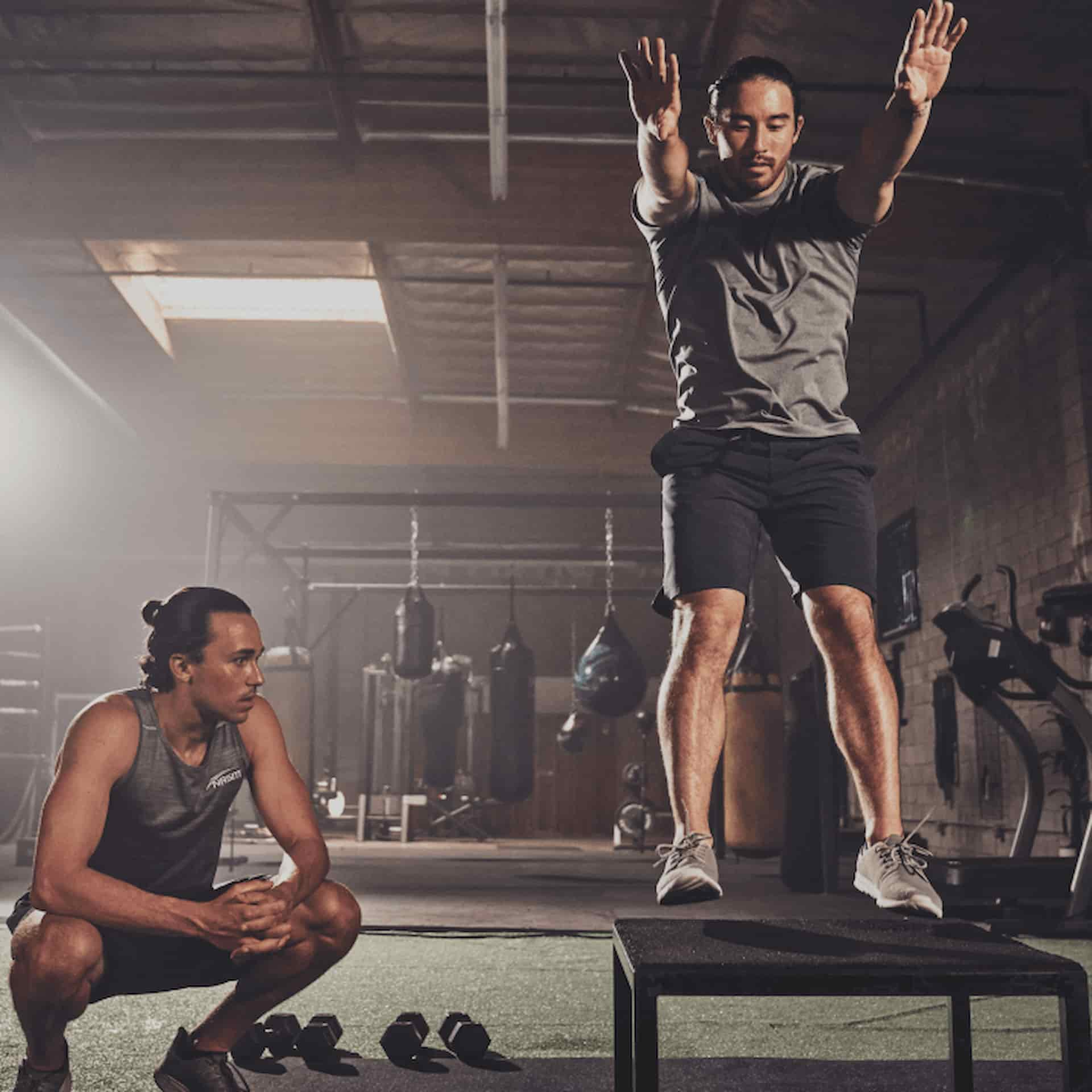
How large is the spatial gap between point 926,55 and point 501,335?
636 cm

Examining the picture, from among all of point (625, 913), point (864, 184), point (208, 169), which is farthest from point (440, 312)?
point (864, 184)

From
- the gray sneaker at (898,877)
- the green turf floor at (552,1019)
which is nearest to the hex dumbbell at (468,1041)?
the green turf floor at (552,1019)

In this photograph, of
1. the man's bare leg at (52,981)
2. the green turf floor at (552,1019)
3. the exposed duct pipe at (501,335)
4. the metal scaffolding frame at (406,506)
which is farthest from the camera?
the exposed duct pipe at (501,335)

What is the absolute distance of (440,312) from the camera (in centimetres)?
845

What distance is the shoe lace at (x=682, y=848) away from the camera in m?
2.20

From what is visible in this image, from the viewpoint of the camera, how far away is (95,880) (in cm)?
225

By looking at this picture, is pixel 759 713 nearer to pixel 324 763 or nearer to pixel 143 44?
pixel 143 44

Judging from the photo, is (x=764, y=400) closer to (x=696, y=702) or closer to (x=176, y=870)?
(x=696, y=702)

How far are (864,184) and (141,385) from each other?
26.9 feet

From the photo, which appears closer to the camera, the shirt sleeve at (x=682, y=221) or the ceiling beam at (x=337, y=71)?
the shirt sleeve at (x=682, y=221)

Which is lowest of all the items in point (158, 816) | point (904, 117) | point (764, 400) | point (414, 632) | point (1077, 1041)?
point (1077, 1041)

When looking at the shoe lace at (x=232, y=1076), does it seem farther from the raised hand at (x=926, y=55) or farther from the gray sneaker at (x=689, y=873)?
the raised hand at (x=926, y=55)

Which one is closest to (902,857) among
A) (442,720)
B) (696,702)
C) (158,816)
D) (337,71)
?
(696,702)

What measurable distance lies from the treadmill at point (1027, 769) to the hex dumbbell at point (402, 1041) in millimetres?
2917
